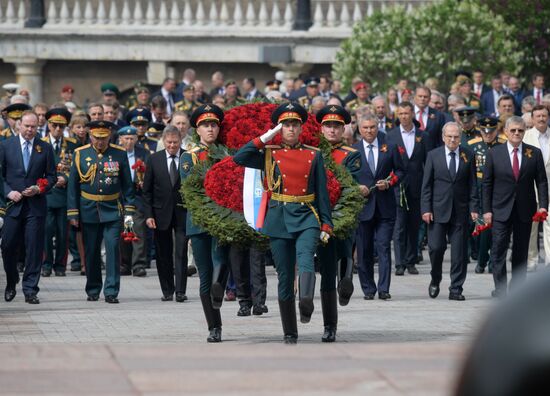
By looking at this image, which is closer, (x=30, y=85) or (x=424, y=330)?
(x=424, y=330)

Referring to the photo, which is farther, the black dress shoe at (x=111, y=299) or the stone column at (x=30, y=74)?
the stone column at (x=30, y=74)

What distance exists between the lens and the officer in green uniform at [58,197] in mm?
17984

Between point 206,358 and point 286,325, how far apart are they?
5841 mm

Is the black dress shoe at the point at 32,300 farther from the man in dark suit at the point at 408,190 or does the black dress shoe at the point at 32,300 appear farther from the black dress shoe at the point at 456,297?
the man in dark suit at the point at 408,190

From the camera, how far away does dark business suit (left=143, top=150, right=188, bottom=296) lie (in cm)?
1535

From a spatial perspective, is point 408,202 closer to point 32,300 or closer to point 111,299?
point 111,299

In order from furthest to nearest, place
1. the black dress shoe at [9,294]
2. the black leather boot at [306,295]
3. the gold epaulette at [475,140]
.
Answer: the gold epaulette at [475,140] < the black dress shoe at [9,294] < the black leather boot at [306,295]

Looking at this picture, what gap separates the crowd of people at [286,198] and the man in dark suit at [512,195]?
1 centimetres

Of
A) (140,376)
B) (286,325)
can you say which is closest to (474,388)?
(140,376)

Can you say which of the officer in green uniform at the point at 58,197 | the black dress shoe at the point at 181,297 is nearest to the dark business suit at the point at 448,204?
the black dress shoe at the point at 181,297

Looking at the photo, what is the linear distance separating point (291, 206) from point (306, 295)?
65 cm

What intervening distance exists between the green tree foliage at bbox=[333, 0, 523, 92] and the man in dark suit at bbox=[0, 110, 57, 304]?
36.4 feet

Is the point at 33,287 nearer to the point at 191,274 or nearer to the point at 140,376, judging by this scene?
the point at 191,274

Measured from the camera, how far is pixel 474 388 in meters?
2.87
